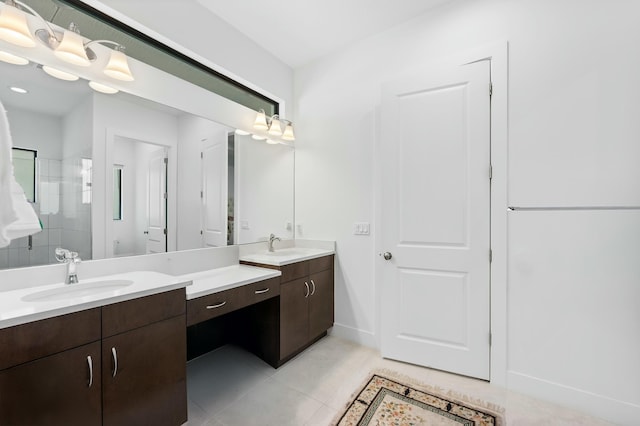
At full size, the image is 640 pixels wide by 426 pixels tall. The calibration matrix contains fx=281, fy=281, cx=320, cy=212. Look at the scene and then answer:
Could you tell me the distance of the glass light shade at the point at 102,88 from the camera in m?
1.63

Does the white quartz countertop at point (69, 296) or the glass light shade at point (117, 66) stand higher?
the glass light shade at point (117, 66)

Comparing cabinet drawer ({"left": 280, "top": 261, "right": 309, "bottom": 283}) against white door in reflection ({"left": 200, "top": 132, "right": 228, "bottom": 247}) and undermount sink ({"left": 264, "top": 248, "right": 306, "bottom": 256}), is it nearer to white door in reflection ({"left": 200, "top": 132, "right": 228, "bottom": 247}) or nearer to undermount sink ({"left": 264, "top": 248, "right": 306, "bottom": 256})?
undermount sink ({"left": 264, "top": 248, "right": 306, "bottom": 256})

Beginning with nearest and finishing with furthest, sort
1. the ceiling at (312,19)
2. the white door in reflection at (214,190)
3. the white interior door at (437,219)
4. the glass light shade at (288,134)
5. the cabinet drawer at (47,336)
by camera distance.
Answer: the cabinet drawer at (47,336) → the white interior door at (437,219) → the ceiling at (312,19) → the white door in reflection at (214,190) → the glass light shade at (288,134)

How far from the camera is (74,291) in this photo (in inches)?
57.5

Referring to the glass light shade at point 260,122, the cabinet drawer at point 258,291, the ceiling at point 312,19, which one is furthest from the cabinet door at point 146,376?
the ceiling at point 312,19

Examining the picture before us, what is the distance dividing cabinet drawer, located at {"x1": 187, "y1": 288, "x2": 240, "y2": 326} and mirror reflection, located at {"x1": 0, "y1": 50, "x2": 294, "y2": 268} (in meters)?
0.60

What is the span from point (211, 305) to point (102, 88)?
1441 millimetres

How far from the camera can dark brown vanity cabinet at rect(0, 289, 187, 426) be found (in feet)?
3.34

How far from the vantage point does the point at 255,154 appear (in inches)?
107

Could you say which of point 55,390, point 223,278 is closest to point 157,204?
point 223,278

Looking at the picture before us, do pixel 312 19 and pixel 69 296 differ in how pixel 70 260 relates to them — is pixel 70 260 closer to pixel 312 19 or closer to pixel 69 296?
pixel 69 296

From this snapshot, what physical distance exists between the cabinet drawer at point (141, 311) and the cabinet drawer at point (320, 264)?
46.5 inches

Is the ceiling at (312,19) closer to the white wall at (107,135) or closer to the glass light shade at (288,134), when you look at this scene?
the glass light shade at (288,134)

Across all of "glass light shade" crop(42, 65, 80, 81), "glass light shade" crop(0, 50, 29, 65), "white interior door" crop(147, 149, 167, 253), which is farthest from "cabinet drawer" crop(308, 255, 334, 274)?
"glass light shade" crop(0, 50, 29, 65)
